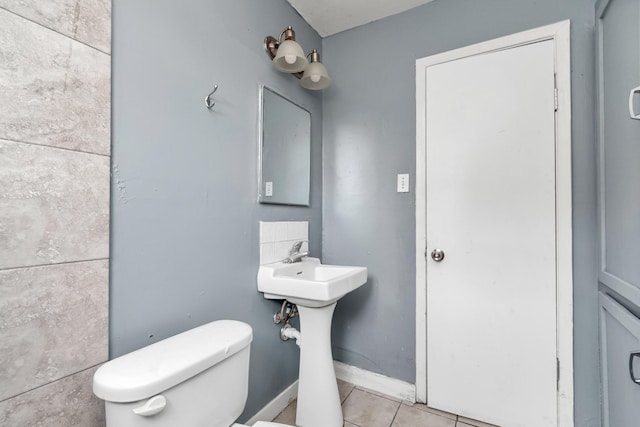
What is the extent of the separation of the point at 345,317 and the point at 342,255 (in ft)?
1.36

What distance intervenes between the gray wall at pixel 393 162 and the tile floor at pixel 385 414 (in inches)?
6.1

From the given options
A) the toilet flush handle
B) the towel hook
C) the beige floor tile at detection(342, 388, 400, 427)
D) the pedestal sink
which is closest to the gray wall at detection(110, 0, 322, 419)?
the towel hook

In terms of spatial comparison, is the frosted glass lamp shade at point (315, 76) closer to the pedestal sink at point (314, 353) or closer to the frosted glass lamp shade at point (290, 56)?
the frosted glass lamp shade at point (290, 56)

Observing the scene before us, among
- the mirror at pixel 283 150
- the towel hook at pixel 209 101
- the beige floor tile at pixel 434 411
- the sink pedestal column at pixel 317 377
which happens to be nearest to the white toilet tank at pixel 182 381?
the sink pedestal column at pixel 317 377

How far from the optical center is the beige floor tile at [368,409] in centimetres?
154

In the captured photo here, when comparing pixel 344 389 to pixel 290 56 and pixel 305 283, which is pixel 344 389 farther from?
pixel 290 56

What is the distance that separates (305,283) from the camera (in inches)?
51.9

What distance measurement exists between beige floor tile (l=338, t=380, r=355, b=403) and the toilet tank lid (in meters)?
1.07

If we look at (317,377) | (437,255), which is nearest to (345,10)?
(437,255)

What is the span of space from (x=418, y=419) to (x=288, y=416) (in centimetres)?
70

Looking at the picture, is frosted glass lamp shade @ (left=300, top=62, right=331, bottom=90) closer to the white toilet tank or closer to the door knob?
the door knob

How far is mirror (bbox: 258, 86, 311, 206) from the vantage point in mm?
1524

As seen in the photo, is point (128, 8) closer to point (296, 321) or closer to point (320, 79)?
point (320, 79)

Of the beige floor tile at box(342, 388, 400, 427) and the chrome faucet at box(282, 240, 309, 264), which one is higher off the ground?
the chrome faucet at box(282, 240, 309, 264)
